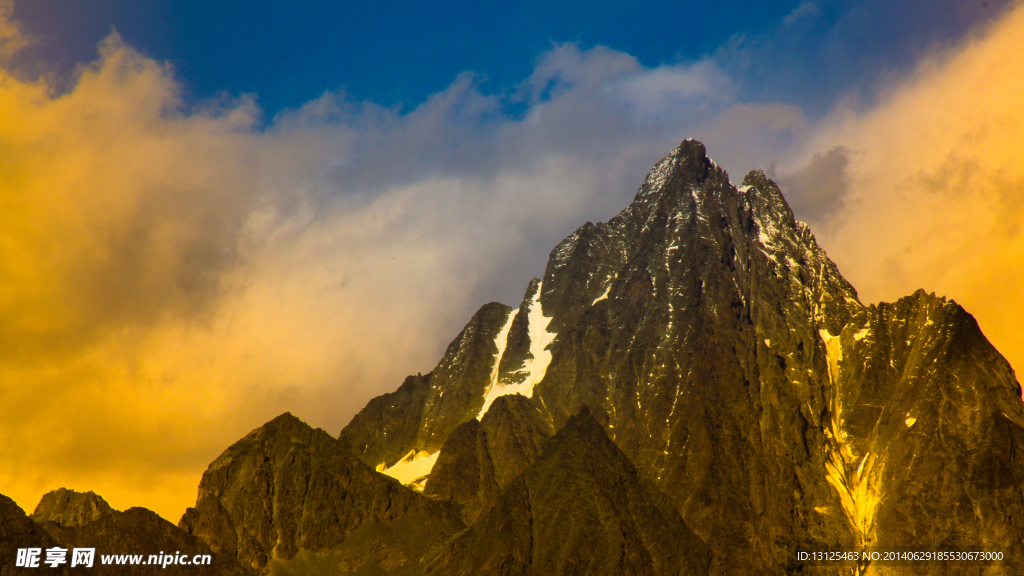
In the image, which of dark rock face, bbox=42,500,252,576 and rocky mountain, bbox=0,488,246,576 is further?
dark rock face, bbox=42,500,252,576

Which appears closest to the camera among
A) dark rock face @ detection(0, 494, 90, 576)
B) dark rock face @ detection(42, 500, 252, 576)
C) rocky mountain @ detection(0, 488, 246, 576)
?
dark rock face @ detection(0, 494, 90, 576)

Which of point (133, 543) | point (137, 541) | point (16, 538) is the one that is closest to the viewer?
point (16, 538)

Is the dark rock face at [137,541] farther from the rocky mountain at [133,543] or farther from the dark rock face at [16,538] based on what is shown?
the dark rock face at [16,538]

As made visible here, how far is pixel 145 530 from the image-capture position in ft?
574

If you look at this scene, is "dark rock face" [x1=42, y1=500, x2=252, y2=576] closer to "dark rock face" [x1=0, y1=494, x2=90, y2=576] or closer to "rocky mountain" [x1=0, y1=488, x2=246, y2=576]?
"rocky mountain" [x1=0, y1=488, x2=246, y2=576]

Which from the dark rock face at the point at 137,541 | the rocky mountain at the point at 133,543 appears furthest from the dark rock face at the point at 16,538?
the dark rock face at the point at 137,541

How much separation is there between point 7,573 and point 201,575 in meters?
38.9

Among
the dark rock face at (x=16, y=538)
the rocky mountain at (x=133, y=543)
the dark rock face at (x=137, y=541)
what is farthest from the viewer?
the dark rock face at (x=137, y=541)

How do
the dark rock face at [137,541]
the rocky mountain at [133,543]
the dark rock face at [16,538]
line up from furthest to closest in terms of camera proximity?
the dark rock face at [137,541], the rocky mountain at [133,543], the dark rock face at [16,538]

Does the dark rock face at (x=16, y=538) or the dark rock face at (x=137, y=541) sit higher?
the dark rock face at (x=137, y=541)

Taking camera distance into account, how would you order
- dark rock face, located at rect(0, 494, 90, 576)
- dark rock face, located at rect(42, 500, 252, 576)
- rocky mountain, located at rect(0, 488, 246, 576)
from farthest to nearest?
dark rock face, located at rect(42, 500, 252, 576), rocky mountain, located at rect(0, 488, 246, 576), dark rock face, located at rect(0, 494, 90, 576)

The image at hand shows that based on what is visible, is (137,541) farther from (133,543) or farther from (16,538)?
(16,538)

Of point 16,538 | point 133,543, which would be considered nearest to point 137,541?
point 133,543

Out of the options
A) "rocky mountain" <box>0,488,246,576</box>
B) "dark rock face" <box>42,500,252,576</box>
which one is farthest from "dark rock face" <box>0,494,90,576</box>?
"dark rock face" <box>42,500,252,576</box>
